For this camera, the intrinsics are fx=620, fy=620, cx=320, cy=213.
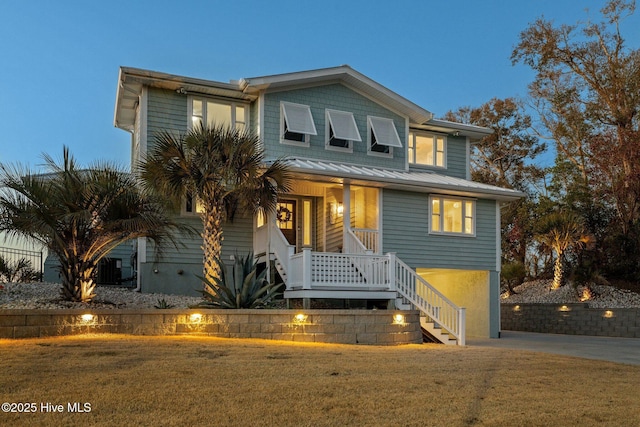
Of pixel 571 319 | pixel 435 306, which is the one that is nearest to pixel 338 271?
pixel 435 306

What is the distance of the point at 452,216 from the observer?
19.4 meters

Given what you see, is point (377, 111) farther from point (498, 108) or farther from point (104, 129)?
point (104, 129)

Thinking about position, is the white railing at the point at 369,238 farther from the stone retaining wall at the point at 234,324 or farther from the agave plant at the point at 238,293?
the agave plant at the point at 238,293

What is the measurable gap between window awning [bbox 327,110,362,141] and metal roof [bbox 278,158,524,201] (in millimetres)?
865

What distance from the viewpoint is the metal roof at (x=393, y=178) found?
16.1 meters

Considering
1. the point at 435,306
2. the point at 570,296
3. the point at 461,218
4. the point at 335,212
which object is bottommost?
the point at 570,296

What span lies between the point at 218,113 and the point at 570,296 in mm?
15487

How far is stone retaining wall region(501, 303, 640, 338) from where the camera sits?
20484 millimetres

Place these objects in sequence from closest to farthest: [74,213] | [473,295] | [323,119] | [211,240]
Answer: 1. [74,213]
2. [211,240]
3. [323,119]
4. [473,295]

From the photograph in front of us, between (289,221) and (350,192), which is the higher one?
(350,192)

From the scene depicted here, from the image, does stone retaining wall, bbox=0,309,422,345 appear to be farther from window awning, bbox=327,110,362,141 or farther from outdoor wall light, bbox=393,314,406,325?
window awning, bbox=327,110,362,141

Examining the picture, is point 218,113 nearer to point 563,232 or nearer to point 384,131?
point 384,131

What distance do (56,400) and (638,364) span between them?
9.98 metres

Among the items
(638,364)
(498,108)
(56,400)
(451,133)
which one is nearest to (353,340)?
(638,364)
